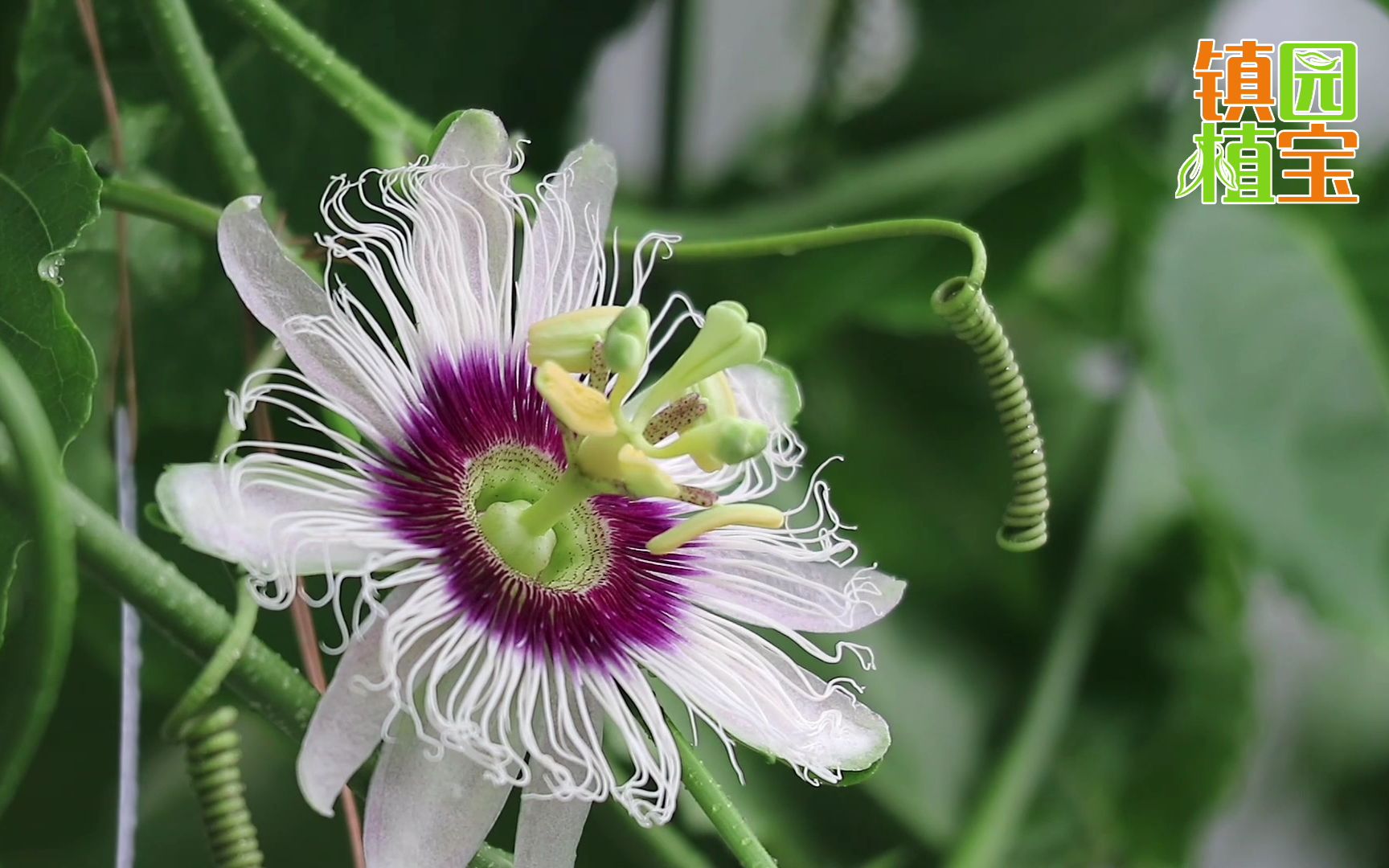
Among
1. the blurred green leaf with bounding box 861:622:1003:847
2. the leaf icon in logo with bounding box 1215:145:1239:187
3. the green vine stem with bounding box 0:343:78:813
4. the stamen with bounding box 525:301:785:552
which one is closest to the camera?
the green vine stem with bounding box 0:343:78:813

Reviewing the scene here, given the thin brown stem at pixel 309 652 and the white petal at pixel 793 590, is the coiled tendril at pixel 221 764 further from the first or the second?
the white petal at pixel 793 590

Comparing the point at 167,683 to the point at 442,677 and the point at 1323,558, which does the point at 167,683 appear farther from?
the point at 1323,558

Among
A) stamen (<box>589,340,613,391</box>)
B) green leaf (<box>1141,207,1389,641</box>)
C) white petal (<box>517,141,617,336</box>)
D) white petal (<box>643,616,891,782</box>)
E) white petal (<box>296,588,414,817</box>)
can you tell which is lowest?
white petal (<box>296,588,414,817</box>)

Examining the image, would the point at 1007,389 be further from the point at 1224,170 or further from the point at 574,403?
the point at 1224,170

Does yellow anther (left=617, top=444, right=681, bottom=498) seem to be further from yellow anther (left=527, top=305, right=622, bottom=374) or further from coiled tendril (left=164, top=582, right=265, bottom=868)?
coiled tendril (left=164, top=582, right=265, bottom=868)

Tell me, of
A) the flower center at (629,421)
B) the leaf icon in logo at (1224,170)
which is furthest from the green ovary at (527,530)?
the leaf icon in logo at (1224,170)

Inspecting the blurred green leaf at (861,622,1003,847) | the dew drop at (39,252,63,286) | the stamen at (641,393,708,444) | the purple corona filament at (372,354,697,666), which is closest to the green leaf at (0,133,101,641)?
the dew drop at (39,252,63,286)
